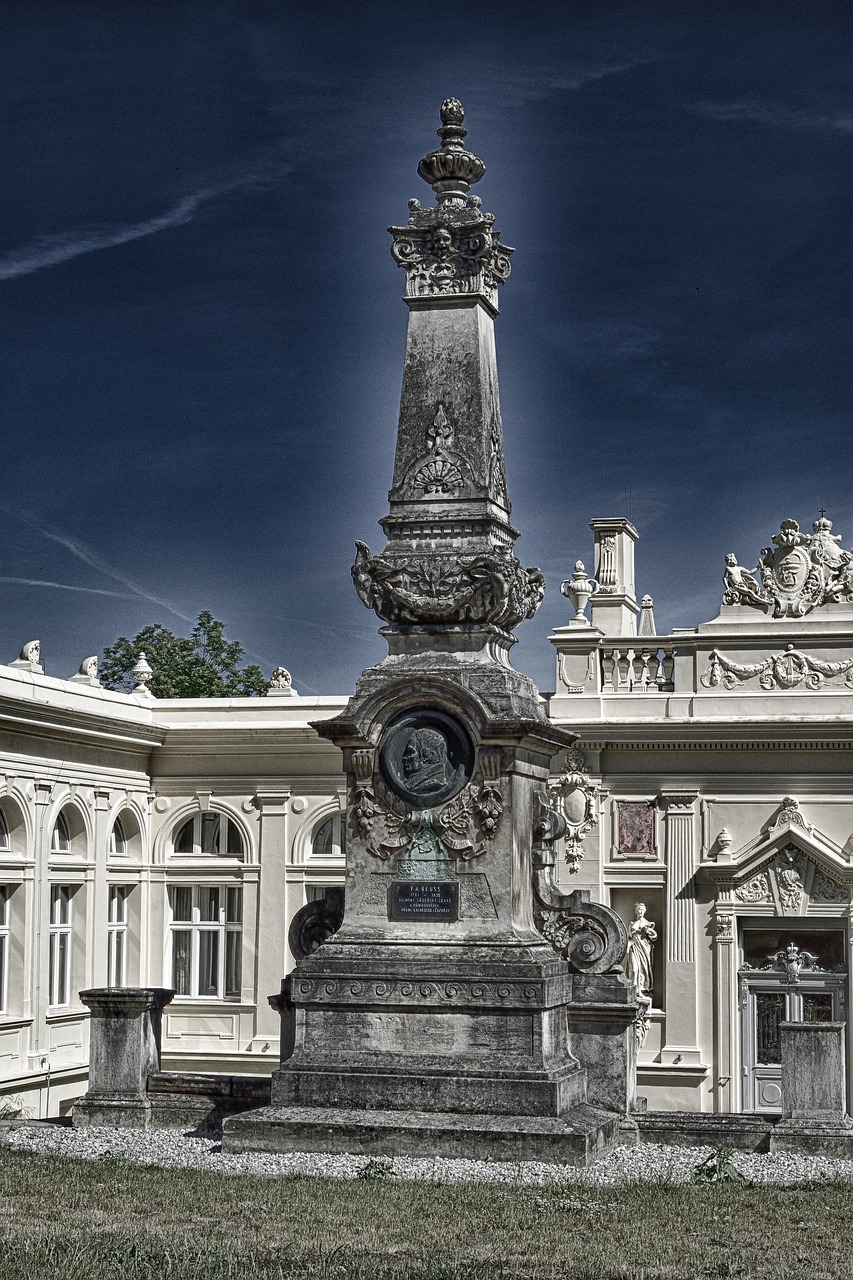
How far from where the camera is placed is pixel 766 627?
32.8m

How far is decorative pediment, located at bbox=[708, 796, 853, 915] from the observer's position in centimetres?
3169

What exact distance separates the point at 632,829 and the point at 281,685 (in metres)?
Result: 6.82

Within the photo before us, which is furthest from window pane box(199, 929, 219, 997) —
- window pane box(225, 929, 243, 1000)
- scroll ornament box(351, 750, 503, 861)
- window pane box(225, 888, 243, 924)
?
scroll ornament box(351, 750, 503, 861)

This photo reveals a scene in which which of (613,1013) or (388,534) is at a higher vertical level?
(388,534)

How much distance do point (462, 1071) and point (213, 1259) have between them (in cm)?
503

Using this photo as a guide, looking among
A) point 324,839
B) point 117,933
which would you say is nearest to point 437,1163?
point 117,933

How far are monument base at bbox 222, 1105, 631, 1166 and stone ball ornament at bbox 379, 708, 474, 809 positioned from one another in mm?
2579

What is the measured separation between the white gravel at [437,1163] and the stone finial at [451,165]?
824 centimetres

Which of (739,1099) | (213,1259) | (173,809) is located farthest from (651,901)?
(213,1259)

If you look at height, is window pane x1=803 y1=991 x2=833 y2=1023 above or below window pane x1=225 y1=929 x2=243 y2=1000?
below

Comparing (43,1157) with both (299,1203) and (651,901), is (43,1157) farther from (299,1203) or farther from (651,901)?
(651,901)

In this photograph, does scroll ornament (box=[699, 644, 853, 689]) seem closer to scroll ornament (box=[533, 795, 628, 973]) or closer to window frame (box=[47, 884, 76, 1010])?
window frame (box=[47, 884, 76, 1010])

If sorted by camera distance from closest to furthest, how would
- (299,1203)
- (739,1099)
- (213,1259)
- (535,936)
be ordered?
(213,1259)
(299,1203)
(535,936)
(739,1099)

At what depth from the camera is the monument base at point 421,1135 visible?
550 inches
